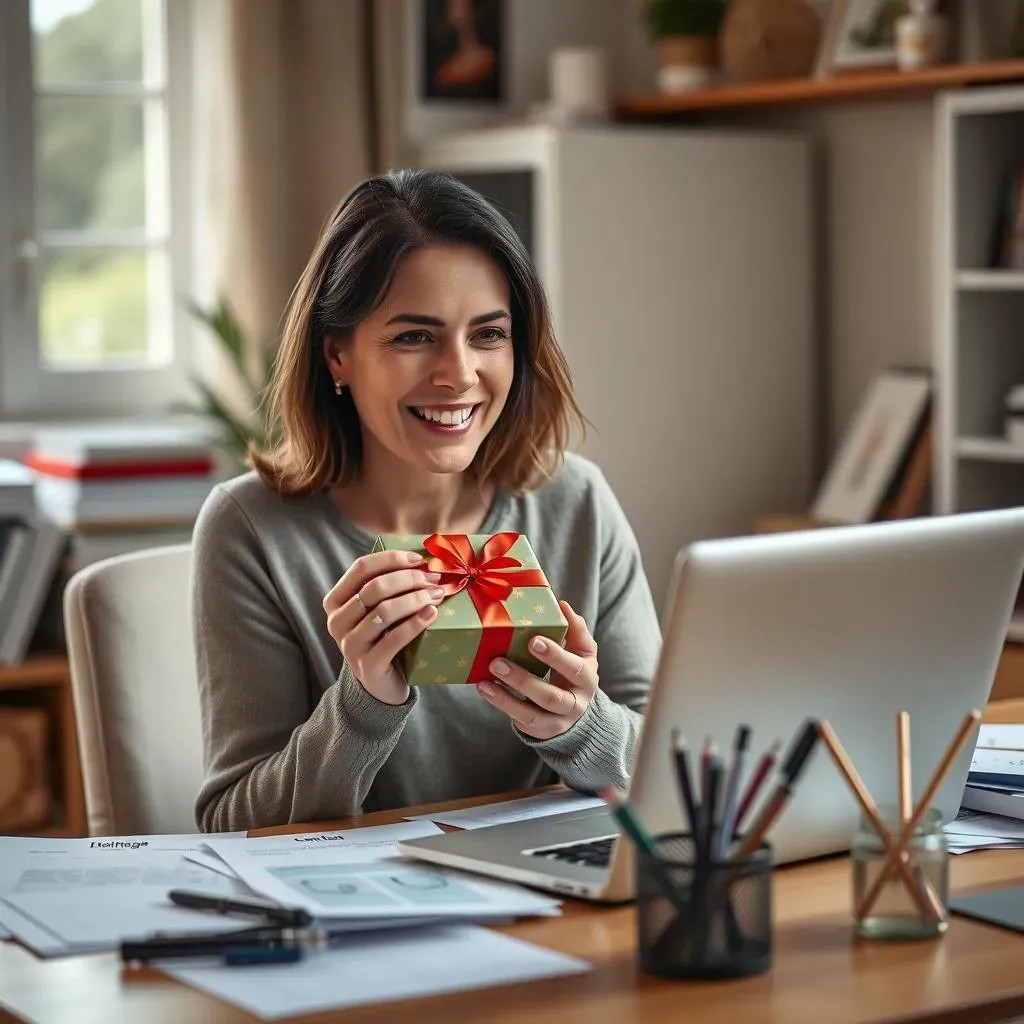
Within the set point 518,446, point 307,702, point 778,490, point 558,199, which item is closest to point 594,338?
point 558,199

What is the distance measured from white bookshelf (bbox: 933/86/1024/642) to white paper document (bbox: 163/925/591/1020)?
208cm

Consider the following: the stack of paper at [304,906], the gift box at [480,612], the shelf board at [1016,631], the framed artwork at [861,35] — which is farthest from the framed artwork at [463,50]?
the stack of paper at [304,906]

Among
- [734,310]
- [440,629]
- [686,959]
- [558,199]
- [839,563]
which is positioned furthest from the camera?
[734,310]

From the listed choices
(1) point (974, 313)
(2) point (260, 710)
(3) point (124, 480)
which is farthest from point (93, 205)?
(2) point (260, 710)

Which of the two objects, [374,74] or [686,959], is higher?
[374,74]

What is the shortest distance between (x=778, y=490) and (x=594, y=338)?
1.87 feet

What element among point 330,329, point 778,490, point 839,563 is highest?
point 330,329

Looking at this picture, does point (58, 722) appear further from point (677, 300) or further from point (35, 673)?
point (677, 300)

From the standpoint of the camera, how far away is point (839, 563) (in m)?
1.29

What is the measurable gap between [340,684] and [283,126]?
7.73 feet

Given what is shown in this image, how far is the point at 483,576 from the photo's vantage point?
4.92ft

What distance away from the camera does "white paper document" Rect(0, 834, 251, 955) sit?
4.10ft

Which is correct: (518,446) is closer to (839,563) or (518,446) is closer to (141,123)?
(839,563)

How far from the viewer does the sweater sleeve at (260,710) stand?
5.33ft
